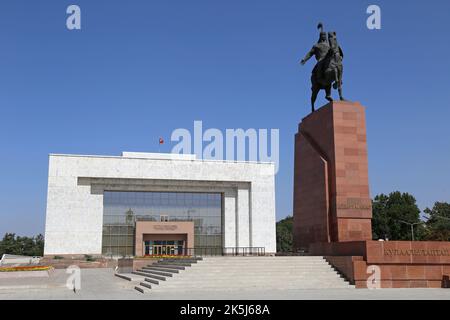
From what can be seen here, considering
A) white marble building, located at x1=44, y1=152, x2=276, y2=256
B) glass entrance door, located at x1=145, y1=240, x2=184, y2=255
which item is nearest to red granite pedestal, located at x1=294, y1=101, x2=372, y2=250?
white marble building, located at x1=44, y1=152, x2=276, y2=256

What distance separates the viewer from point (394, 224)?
206 feet

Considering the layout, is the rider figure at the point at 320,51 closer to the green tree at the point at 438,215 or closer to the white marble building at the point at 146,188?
the white marble building at the point at 146,188

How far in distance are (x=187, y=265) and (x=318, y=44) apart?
38.0 feet

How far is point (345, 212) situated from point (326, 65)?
6.72m

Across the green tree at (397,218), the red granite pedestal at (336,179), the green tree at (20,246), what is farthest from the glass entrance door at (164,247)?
the green tree at (20,246)

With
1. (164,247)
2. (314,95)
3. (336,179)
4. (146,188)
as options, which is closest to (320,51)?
(314,95)

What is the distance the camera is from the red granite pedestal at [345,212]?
16281mm

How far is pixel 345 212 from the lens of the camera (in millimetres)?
18656

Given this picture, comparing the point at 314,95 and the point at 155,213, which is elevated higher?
the point at 314,95

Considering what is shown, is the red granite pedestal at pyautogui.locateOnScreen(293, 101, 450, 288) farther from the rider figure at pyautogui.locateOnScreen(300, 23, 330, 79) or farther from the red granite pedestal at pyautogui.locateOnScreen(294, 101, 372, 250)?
the rider figure at pyautogui.locateOnScreen(300, 23, 330, 79)

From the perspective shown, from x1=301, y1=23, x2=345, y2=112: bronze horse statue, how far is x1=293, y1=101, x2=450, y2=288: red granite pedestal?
1.26 meters

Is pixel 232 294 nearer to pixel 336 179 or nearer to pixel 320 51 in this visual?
pixel 336 179

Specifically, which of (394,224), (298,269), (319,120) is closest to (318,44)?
(319,120)
